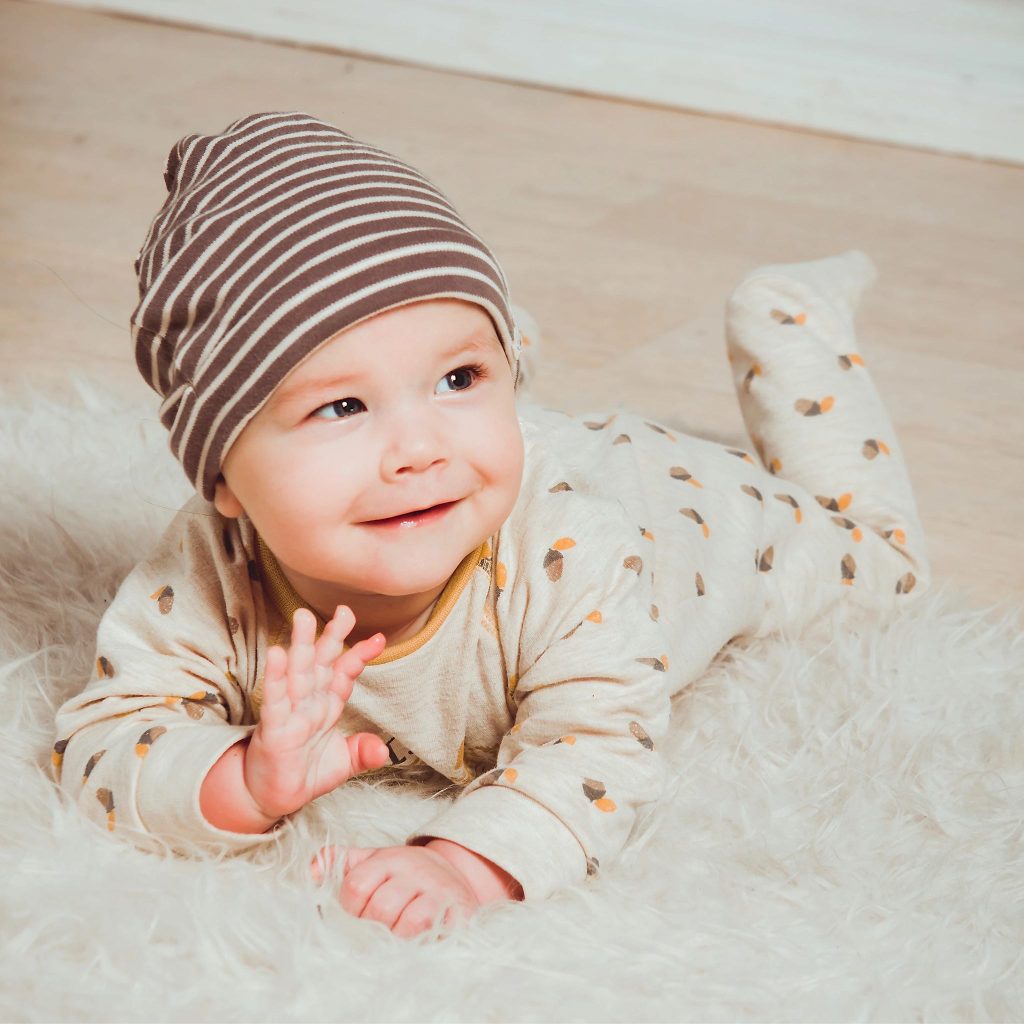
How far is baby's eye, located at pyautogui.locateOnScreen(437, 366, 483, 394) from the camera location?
2.71 feet

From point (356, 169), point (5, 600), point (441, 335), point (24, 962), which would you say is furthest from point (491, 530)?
point (5, 600)

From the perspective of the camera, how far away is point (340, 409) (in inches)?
31.9

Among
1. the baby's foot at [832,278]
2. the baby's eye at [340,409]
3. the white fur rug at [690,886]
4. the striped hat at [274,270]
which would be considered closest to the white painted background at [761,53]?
the baby's foot at [832,278]

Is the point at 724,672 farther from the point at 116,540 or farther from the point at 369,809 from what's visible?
the point at 116,540

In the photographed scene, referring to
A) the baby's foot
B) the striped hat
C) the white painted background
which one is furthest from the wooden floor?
the striped hat

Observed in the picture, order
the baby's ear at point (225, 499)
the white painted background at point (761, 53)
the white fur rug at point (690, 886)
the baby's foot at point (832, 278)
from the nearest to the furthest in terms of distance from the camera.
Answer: the white fur rug at point (690, 886)
the baby's ear at point (225, 499)
the baby's foot at point (832, 278)
the white painted background at point (761, 53)

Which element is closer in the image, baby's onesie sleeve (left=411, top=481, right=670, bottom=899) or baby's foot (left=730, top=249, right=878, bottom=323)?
baby's onesie sleeve (left=411, top=481, right=670, bottom=899)

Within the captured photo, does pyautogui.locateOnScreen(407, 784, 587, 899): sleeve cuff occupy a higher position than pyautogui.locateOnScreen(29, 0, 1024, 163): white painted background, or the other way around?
pyautogui.locateOnScreen(29, 0, 1024, 163): white painted background

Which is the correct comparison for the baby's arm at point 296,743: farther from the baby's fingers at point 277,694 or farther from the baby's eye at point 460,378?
the baby's eye at point 460,378

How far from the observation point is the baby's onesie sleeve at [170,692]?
0.83 metres

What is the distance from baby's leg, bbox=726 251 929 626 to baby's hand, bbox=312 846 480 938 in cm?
46

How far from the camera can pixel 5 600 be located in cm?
112

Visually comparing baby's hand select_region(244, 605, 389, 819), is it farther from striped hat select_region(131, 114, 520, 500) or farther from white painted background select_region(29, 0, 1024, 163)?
white painted background select_region(29, 0, 1024, 163)

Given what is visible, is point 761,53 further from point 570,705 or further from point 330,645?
point 330,645
